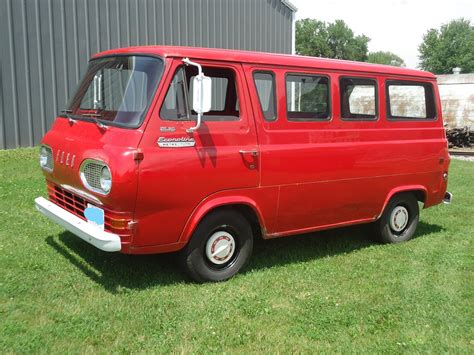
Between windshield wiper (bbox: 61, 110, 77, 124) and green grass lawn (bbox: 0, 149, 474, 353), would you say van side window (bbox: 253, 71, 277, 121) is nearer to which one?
green grass lawn (bbox: 0, 149, 474, 353)

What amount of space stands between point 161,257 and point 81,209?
1131mm

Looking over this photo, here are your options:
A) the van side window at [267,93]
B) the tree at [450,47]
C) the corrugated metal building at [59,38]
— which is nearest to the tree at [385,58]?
the tree at [450,47]

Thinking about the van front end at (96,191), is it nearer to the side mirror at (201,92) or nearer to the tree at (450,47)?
the side mirror at (201,92)

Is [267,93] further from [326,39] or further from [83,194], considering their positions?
[326,39]

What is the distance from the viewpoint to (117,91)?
469 centimetres

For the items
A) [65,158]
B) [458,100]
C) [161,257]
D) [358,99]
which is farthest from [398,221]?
[458,100]

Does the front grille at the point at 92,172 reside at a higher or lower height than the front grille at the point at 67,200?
higher

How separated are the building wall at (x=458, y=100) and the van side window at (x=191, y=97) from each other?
19.5 meters

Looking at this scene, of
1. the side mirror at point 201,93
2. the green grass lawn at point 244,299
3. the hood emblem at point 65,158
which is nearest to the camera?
the green grass lawn at point 244,299

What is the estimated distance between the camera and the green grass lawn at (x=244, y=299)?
3.88 m

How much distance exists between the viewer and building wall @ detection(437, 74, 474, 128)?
72.5ft

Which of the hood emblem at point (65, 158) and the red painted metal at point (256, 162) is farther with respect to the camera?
the hood emblem at point (65, 158)

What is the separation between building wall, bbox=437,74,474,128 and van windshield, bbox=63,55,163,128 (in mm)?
20227

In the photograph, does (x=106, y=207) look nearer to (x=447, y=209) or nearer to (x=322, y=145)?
(x=322, y=145)
